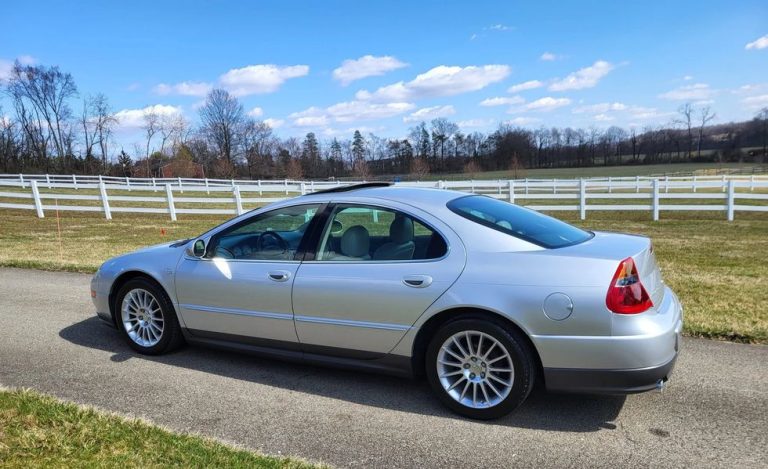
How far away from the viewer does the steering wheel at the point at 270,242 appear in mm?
4426

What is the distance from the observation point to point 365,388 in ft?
13.7

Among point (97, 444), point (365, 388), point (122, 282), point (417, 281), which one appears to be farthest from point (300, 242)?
point (122, 282)

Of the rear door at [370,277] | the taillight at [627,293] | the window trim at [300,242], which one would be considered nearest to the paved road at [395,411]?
the rear door at [370,277]

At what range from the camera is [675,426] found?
3465 millimetres

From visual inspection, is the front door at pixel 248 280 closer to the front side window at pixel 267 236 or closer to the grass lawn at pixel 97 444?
the front side window at pixel 267 236

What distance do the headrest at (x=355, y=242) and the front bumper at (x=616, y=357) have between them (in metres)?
1.43

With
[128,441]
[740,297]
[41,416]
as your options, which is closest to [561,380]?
[128,441]

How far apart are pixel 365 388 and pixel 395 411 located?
47cm

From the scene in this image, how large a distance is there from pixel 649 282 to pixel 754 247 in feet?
28.3

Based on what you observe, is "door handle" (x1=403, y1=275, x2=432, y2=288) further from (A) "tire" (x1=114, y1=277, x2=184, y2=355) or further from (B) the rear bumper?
(A) "tire" (x1=114, y1=277, x2=184, y2=355)

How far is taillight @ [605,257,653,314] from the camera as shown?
3.24m

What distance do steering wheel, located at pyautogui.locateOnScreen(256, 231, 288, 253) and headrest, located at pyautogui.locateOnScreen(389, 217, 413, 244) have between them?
0.90 m

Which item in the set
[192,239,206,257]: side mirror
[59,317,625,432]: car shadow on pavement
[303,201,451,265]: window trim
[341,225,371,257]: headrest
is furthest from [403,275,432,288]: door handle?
[192,239,206,257]: side mirror

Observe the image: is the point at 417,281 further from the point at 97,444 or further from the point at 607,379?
the point at 97,444
